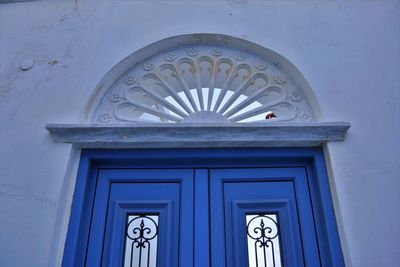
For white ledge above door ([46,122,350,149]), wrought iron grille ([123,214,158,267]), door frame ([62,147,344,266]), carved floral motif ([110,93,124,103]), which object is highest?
carved floral motif ([110,93,124,103])

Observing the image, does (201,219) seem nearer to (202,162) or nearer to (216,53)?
(202,162)

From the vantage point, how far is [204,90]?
2.76 metres

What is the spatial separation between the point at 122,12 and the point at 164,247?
1702mm

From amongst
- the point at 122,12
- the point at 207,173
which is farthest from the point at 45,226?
the point at 122,12

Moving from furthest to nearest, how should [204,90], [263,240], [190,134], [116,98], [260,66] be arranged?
[204,90] → [260,66] → [116,98] → [190,134] → [263,240]

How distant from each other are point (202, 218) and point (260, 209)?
0.34 m

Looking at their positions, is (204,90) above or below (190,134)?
above

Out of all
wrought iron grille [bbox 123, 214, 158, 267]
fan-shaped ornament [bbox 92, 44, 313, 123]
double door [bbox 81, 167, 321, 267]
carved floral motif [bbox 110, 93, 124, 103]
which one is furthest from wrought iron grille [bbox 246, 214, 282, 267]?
carved floral motif [bbox 110, 93, 124, 103]

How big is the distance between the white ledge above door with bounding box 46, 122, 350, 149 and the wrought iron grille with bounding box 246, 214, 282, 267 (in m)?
0.45

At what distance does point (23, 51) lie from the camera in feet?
8.69

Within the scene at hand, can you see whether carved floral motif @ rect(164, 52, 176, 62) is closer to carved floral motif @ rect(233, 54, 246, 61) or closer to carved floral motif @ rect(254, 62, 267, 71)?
carved floral motif @ rect(233, 54, 246, 61)

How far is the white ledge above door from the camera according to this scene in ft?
7.39

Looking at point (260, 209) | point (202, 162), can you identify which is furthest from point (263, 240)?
point (202, 162)

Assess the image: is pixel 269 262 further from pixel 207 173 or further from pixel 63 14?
pixel 63 14
